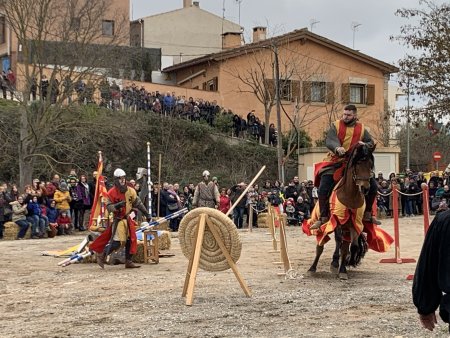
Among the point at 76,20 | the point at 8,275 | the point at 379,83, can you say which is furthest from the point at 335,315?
the point at 379,83

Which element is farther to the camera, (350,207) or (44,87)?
(44,87)

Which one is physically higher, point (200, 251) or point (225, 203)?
point (200, 251)

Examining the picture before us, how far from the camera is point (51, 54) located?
30.2 m

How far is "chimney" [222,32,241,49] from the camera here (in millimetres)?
53312

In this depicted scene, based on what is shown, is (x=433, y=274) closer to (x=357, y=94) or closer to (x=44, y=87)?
(x=44, y=87)

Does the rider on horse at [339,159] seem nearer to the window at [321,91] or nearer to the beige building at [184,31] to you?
the window at [321,91]

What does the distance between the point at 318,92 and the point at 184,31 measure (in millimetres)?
15590

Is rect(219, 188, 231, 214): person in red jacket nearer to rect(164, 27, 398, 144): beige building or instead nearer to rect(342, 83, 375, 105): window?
rect(164, 27, 398, 144): beige building

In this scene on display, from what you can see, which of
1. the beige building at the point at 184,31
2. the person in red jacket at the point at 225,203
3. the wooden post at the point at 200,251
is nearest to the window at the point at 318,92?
the beige building at the point at 184,31

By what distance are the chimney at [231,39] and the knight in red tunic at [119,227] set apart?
129 ft

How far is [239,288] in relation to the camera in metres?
11.4

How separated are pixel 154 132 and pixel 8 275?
2411 centimetres

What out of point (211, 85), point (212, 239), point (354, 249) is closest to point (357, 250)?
point (354, 249)

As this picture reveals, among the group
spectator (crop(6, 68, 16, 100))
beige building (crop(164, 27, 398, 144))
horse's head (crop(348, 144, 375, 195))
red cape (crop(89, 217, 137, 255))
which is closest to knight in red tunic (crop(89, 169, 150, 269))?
red cape (crop(89, 217, 137, 255))
